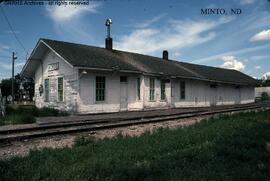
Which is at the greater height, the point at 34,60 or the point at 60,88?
the point at 34,60

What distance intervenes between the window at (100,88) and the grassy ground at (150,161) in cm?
1140

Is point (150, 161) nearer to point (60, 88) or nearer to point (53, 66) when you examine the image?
point (60, 88)

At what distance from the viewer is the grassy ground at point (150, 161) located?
4699 millimetres

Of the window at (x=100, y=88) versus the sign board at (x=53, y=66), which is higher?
the sign board at (x=53, y=66)

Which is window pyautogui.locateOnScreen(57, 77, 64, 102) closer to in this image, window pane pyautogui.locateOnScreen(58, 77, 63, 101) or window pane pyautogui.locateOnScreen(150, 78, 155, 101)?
window pane pyautogui.locateOnScreen(58, 77, 63, 101)

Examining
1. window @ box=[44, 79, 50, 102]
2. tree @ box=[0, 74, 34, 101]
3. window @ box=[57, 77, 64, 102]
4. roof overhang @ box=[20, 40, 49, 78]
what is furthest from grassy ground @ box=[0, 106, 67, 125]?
tree @ box=[0, 74, 34, 101]

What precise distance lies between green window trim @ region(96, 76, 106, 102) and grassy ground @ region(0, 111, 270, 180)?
11395 mm

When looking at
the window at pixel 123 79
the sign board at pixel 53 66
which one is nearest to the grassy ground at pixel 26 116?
the sign board at pixel 53 66

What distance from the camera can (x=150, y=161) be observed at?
18.4ft

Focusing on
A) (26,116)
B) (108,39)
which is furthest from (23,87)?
(26,116)

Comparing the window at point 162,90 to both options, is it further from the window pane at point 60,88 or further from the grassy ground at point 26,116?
the grassy ground at point 26,116

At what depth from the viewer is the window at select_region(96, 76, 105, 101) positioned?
19.1 meters

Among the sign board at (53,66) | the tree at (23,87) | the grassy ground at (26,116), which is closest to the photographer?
the grassy ground at (26,116)

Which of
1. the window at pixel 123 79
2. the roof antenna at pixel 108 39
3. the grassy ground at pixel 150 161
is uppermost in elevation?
the roof antenna at pixel 108 39
